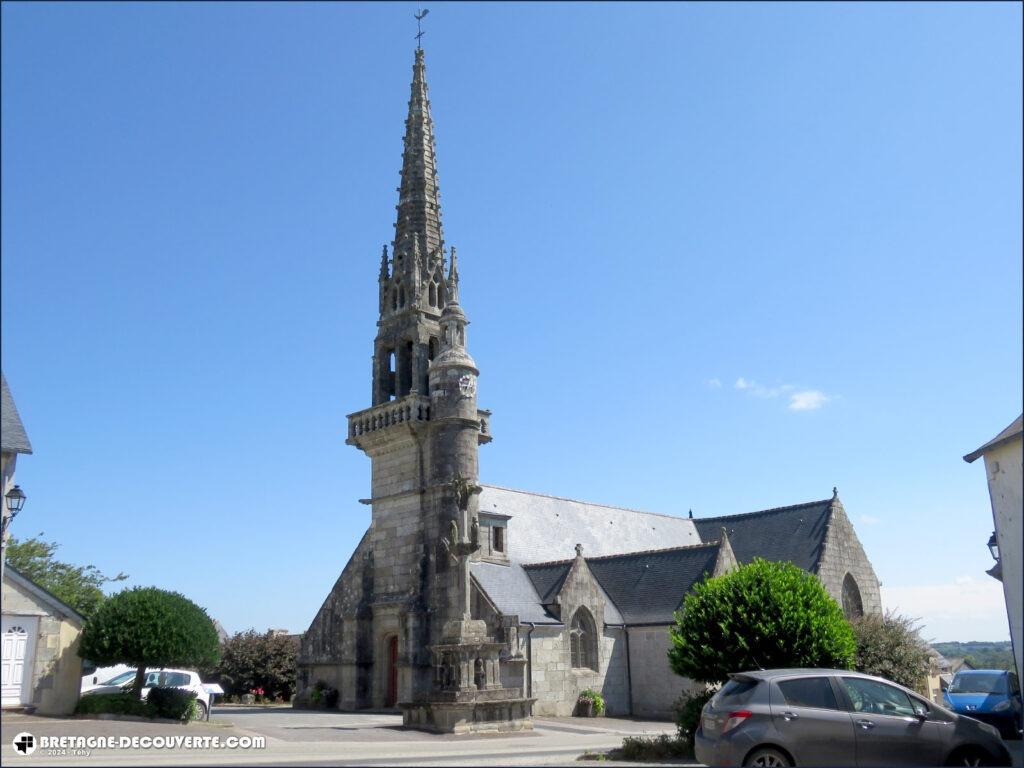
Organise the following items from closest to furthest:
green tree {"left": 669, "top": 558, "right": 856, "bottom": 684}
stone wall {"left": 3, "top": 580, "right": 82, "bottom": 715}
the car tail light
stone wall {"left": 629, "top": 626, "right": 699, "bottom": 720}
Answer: the car tail light < green tree {"left": 669, "top": 558, "right": 856, "bottom": 684} < stone wall {"left": 3, "top": 580, "right": 82, "bottom": 715} < stone wall {"left": 629, "top": 626, "right": 699, "bottom": 720}

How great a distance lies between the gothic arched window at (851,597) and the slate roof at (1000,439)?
20733 millimetres

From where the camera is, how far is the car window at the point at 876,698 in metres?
10.7

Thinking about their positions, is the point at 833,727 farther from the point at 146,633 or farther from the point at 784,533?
the point at 784,533

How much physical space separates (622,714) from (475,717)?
397 inches

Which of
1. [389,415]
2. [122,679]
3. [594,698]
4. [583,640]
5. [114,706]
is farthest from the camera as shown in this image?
[389,415]

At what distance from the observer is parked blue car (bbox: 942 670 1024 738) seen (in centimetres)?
1602

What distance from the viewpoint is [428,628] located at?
1030 inches

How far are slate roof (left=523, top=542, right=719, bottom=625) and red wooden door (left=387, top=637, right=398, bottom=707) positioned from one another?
16.1ft

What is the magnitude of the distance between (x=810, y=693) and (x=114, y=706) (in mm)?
14392

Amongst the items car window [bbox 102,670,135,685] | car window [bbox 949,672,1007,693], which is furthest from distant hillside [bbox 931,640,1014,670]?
car window [bbox 102,670,135,685]

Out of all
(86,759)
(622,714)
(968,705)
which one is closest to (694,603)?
(968,705)

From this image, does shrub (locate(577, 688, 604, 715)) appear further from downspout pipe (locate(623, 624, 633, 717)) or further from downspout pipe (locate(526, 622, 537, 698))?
downspout pipe (locate(526, 622, 537, 698))

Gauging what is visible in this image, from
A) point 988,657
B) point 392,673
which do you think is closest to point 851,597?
point 392,673

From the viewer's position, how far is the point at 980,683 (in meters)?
17.4
